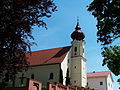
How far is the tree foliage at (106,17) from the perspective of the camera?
38.4 feet

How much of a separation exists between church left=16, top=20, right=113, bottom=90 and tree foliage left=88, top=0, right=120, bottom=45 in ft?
86.4

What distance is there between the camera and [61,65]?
131ft

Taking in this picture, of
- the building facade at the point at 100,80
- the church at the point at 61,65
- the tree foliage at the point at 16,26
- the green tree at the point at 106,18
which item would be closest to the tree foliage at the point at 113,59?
the green tree at the point at 106,18

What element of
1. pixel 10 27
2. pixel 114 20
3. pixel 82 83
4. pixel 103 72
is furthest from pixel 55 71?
pixel 10 27

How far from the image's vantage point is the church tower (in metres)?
43.7

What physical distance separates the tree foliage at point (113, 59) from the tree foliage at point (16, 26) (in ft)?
32.2

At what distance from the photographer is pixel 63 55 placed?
42.3 metres

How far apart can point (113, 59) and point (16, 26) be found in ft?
38.0

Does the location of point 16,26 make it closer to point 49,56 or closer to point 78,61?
point 49,56

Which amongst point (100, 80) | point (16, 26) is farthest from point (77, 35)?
point (16, 26)

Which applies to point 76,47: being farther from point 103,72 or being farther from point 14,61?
point 14,61

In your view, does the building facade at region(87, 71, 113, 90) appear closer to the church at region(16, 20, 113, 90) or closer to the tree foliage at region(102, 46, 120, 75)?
the church at region(16, 20, 113, 90)

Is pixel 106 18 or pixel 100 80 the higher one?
pixel 106 18

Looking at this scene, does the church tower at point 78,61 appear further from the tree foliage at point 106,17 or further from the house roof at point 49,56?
the tree foliage at point 106,17
